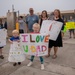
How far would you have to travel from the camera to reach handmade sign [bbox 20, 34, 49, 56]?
11.7 ft

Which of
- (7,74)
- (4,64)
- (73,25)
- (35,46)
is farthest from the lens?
(73,25)

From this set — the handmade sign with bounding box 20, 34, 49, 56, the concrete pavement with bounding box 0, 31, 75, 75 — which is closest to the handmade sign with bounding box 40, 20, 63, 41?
the handmade sign with bounding box 20, 34, 49, 56

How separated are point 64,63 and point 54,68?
49 cm

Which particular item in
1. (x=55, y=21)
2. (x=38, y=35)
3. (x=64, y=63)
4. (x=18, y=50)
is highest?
(x=55, y=21)

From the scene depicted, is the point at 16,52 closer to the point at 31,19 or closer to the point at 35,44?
the point at 35,44

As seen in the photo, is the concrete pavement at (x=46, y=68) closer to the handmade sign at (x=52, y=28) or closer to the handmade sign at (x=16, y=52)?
the handmade sign at (x=16, y=52)

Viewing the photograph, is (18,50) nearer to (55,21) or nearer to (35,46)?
(35,46)

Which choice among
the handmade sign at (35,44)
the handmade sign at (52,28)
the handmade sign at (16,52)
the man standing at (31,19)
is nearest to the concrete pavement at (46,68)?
the handmade sign at (16,52)

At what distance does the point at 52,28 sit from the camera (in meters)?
4.16

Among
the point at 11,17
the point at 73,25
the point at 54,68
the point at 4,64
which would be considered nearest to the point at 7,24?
the point at 11,17

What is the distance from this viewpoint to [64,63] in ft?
13.3

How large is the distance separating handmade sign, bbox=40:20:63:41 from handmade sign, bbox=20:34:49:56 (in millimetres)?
556

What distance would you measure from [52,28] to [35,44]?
824 millimetres

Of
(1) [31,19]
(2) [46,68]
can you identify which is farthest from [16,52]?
(1) [31,19]
